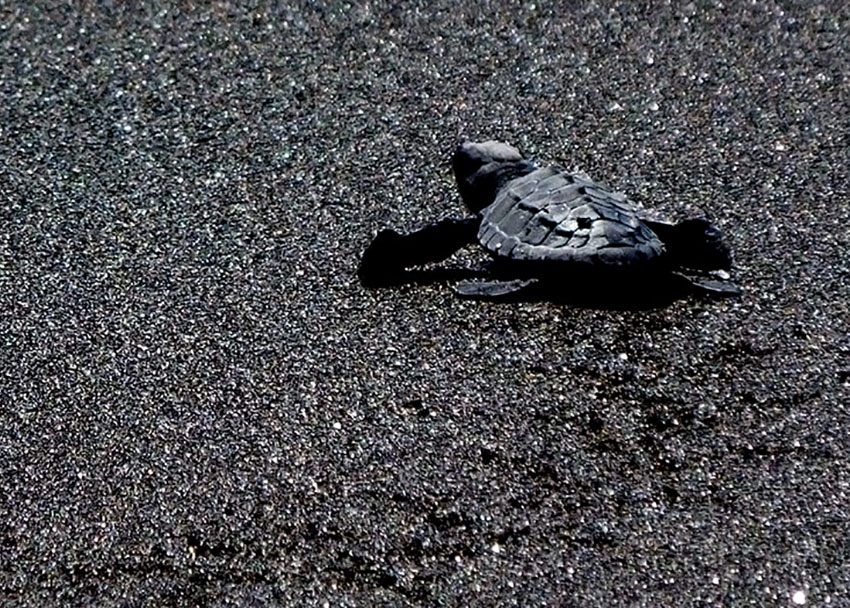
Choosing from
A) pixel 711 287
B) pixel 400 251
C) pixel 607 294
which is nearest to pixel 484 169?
pixel 400 251

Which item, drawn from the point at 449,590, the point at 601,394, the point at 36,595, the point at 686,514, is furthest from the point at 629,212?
the point at 36,595

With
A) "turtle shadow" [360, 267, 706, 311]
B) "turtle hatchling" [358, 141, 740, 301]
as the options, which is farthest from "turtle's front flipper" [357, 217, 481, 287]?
"turtle shadow" [360, 267, 706, 311]

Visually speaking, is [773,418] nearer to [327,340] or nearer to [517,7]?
[327,340]

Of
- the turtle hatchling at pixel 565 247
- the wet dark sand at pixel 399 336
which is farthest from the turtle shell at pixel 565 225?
the wet dark sand at pixel 399 336

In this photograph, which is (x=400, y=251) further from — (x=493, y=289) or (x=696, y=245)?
(x=696, y=245)

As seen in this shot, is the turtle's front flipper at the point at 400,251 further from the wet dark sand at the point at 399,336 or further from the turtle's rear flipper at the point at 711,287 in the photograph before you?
the turtle's rear flipper at the point at 711,287

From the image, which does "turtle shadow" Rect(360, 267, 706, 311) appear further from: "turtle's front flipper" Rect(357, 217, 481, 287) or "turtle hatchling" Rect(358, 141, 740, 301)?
"turtle's front flipper" Rect(357, 217, 481, 287)
